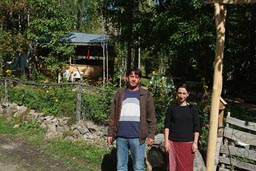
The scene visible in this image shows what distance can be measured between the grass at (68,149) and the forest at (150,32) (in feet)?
16.2

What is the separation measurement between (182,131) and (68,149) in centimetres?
290

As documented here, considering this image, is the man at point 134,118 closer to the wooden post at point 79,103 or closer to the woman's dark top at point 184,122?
the woman's dark top at point 184,122

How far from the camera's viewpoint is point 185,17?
12.6m

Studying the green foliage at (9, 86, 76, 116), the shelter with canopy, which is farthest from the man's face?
the shelter with canopy

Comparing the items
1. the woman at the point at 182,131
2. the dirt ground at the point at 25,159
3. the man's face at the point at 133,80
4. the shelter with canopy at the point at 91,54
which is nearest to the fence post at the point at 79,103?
the dirt ground at the point at 25,159

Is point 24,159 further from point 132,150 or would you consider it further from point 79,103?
point 132,150

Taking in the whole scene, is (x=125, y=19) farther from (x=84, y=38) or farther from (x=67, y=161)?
(x=67, y=161)

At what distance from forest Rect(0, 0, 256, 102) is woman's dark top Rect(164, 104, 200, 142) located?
25.1 ft

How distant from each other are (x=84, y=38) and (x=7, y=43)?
6171 mm

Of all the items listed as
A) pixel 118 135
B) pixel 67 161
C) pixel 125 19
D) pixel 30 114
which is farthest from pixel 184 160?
pixel 125 19

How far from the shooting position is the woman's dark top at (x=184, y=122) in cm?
394

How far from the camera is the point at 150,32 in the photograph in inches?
598

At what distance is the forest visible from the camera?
12.2 meters

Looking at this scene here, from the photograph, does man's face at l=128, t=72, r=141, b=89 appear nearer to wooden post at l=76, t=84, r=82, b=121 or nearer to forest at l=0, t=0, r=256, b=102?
wooden post at l=76, t=84, r=82, b=121
